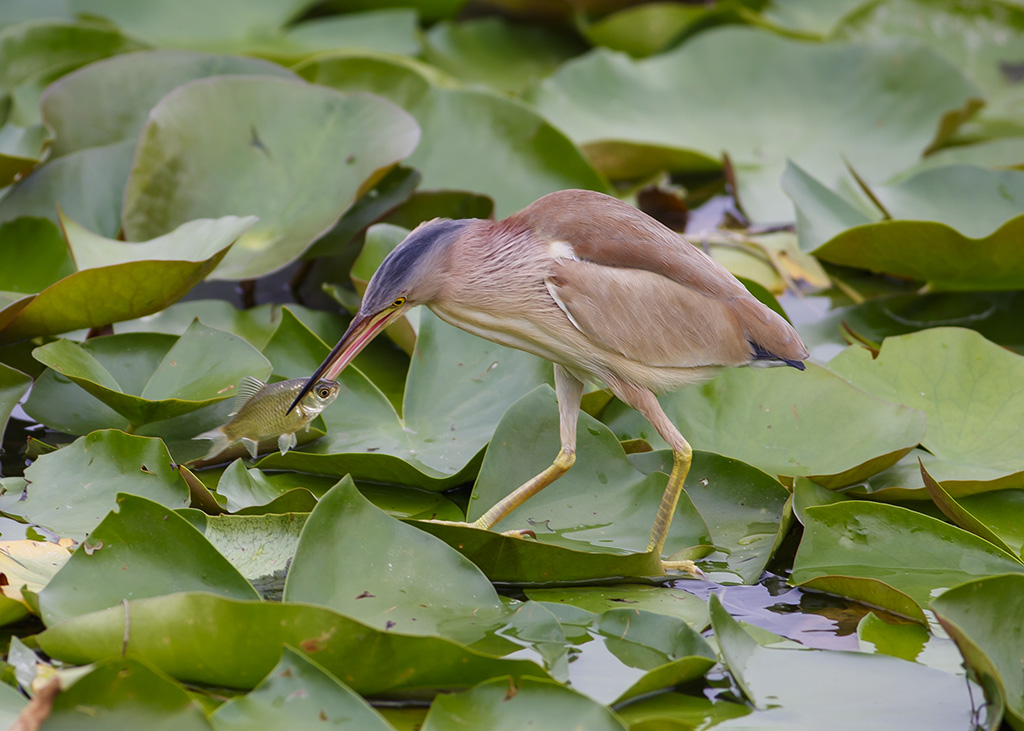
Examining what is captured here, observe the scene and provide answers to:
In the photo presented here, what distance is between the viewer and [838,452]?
2820 millimetres

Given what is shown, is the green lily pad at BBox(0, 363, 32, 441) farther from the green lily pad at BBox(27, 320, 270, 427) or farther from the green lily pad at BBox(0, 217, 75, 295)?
the green lily pad at BBox(0, 217, 75, 295)

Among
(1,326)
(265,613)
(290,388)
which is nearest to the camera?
(265,613)

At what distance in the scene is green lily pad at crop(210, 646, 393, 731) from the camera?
1.77m

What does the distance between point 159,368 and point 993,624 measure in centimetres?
205

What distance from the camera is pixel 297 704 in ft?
5.87

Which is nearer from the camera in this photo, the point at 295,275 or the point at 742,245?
→ the point at 295,275

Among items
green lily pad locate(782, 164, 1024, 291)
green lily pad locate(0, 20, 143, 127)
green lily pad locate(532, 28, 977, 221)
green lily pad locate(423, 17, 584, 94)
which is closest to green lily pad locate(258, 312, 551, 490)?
green lily pad locate(782, 164, 1024, 291)

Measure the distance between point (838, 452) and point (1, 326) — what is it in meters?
2.19

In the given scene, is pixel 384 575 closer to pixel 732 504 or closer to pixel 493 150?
pixel 732 504

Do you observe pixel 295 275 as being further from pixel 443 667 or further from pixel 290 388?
pixel 443 667

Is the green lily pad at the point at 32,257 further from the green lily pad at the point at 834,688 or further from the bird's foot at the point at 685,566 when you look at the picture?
the green lily pad at the point at 834,688

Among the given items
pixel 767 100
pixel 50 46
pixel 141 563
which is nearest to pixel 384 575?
pixel 141 563

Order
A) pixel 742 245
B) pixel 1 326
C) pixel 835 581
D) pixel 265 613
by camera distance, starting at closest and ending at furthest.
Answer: pixel 265 613, pixel 835 581, pixel 1 326, pixel 742 245

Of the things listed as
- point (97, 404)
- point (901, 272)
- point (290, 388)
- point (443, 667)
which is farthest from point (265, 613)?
point (901, 272)
